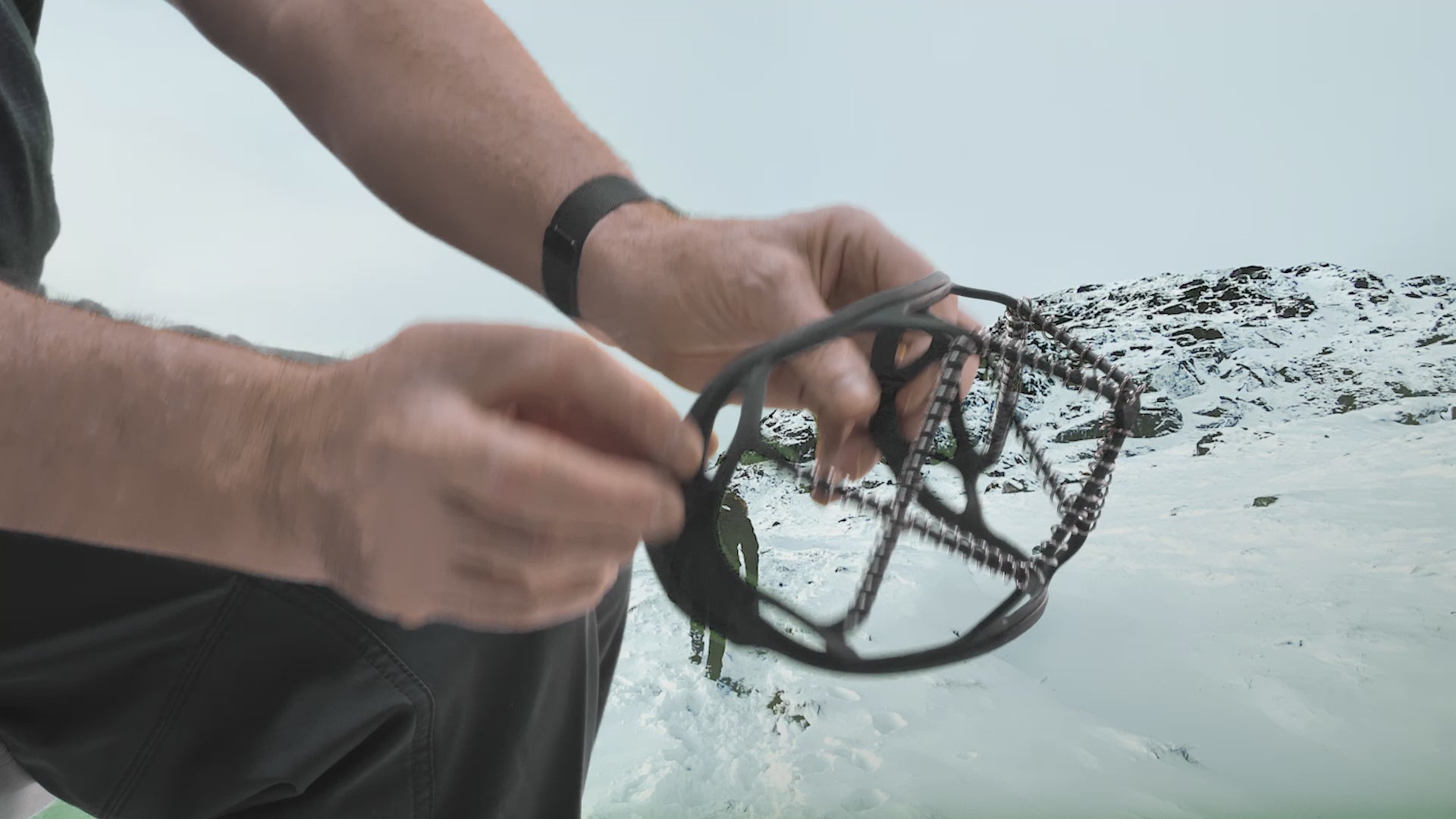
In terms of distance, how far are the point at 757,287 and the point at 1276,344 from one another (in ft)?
6.89

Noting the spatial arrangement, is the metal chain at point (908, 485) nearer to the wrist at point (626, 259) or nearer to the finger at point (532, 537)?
the finger at point (532, 537)

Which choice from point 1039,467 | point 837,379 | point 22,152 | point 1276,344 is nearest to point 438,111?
point 22,152

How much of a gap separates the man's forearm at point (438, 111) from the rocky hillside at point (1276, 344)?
4.75 ft

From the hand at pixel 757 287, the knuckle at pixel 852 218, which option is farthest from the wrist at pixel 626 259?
the knuckle at pixel 852 218

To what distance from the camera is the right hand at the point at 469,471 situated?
14.4 inches

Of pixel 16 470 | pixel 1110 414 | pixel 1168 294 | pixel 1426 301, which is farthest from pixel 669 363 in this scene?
pixel 1426 301

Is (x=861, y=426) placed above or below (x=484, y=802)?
above

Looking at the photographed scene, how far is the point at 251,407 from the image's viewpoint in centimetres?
39

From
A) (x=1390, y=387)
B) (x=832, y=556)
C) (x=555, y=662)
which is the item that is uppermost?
(x=555, y=662)

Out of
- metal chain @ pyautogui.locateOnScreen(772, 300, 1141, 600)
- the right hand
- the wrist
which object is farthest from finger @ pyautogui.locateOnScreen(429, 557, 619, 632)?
the wrist

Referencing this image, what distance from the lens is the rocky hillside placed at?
2.04m

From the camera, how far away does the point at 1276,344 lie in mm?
2191

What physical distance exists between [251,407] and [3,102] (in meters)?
0.57

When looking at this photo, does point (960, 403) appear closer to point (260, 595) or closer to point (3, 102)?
point (260, 595)
